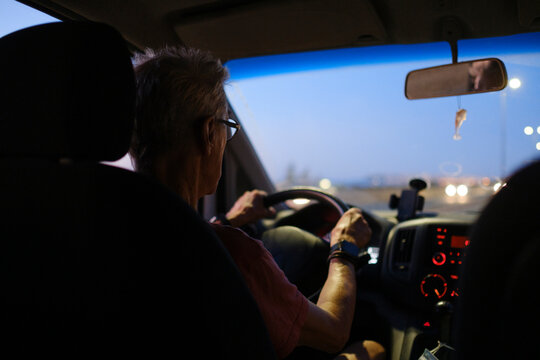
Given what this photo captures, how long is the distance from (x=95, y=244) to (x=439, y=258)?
2.01 metres

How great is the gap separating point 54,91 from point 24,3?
4.69 ft

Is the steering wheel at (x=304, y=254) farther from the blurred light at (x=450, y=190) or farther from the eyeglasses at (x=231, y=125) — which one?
the blurred light at (x=450, y=190)

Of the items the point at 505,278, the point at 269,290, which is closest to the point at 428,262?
the point at 269,290

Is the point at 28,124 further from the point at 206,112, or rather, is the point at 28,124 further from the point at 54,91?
the point at 206,112

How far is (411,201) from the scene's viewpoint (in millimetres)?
3027

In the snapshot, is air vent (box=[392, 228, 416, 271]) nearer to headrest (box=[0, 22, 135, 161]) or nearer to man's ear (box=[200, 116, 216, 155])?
man's ear (box=[200, 116, 216, 155])

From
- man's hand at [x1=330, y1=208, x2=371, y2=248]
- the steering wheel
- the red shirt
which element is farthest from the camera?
the steering wheel

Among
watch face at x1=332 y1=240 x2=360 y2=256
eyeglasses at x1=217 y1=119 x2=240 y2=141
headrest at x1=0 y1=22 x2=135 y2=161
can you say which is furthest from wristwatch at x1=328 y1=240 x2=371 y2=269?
headrest at x1=0 y1=22 x2=135 y2=161

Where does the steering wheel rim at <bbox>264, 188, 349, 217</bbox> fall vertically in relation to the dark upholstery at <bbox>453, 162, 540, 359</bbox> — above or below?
above

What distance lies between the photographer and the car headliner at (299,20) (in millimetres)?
2502

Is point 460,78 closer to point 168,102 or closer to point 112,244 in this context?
point 168,102

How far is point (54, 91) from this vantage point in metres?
1.14

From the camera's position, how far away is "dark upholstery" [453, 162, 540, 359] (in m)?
0.72

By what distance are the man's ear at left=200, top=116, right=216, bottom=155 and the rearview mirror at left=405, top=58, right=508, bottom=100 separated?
1.75m
